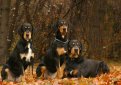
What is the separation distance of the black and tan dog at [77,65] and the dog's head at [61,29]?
0.31m

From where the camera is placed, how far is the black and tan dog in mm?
13625

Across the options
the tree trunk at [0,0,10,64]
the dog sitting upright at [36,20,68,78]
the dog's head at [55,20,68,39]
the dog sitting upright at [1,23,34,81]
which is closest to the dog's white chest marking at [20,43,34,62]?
the dog sitting upright at [1,23,34,81]

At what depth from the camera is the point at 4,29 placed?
2228 centimetres

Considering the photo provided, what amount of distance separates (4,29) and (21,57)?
9270 mm

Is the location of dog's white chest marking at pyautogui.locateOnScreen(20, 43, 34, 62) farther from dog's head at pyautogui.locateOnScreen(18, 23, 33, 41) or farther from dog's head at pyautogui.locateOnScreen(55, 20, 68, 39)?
dog's head at pyautogui.locateOnScreen(55, 20, 68, 39)

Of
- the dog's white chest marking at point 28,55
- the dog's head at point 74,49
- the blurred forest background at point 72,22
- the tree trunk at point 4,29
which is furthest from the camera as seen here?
the blurred forest background at point 72,22

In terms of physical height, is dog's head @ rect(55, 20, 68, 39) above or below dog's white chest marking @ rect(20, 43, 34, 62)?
above

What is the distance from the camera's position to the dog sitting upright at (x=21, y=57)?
43.4ft

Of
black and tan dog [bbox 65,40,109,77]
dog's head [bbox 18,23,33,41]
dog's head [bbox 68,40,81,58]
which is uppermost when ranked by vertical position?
dog's head [bbox 18,23,33,41]

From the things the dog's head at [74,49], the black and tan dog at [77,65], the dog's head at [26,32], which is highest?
the dog's head at [26,32]

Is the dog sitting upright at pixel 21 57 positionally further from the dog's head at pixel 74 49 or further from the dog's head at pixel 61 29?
the dog's head at pixel 74 49

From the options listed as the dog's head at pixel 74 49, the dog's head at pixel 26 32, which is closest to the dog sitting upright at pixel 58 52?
the dog's head at pixel 74 49

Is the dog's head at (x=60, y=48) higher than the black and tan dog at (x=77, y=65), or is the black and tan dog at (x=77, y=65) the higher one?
the dog's head at (x=60, y=48)

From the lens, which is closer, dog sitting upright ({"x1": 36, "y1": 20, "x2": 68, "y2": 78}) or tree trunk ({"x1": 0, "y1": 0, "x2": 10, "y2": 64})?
dog sitting upright ({"x1": 36, "y1": 20, "x2": 68, "y2": 78})
